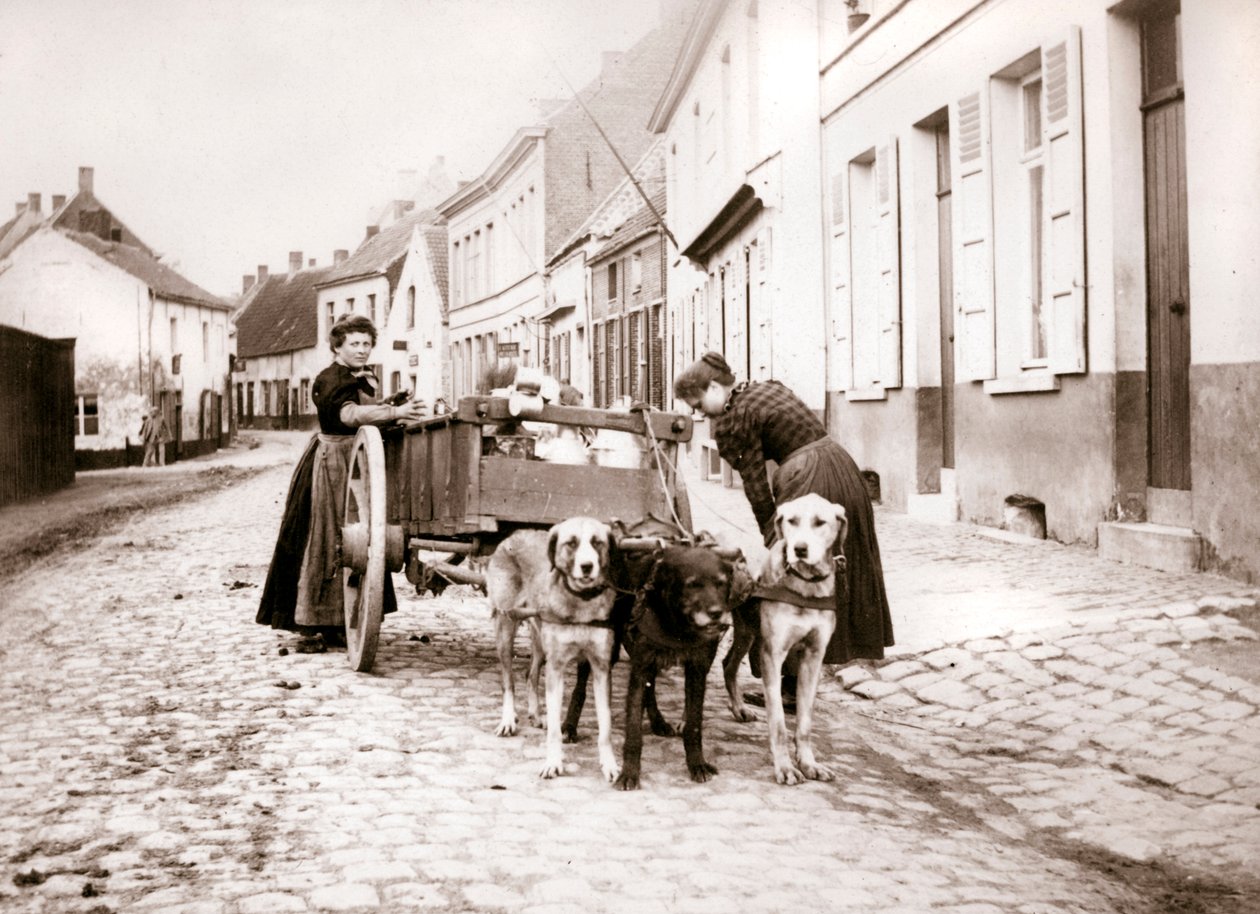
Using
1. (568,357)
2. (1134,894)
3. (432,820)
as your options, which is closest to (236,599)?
(432,820)

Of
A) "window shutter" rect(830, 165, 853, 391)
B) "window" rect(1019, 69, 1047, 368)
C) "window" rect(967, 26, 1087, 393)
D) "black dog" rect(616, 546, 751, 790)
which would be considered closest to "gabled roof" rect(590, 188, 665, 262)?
"window shutter" rect(830, 165, 853, 391)

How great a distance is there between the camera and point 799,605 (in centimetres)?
516

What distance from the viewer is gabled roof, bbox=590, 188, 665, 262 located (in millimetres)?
29484

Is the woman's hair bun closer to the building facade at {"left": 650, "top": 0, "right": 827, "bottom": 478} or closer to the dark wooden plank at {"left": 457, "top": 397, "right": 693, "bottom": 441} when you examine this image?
the dark wooden plank at {"left": 457, "top": 397, "right": 693, "bottom": 441}

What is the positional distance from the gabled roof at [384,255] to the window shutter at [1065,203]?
53.2 metres

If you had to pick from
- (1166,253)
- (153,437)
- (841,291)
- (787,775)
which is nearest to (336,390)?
(787,775)

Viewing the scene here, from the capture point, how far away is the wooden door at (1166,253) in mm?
8867

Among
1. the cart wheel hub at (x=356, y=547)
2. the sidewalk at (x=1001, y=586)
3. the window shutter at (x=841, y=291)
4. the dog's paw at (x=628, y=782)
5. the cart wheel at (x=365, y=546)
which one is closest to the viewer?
the dog's paw at (x=628, y=782)

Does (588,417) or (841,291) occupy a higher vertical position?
(841,291)

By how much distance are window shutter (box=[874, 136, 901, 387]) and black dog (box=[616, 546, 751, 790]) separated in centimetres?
880

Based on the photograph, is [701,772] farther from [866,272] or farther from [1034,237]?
[866,272]

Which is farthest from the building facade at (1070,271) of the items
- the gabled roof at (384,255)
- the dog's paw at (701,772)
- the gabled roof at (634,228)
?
the gabled roof at (384,255)

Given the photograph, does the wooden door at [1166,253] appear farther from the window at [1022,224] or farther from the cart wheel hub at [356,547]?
the cart wheel hub at [356,547]

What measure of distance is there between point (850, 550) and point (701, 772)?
143cm
